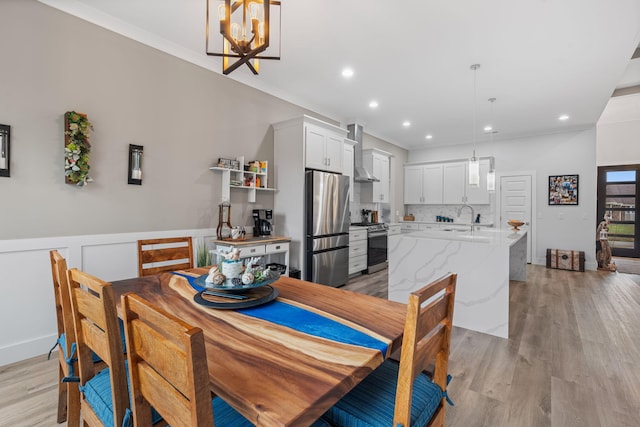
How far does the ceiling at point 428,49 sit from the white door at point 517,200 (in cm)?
186

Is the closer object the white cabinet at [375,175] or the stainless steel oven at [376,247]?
the stainless steel oven at [376,247]

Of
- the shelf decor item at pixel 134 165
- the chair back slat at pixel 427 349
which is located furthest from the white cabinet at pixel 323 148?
the chair back slat at pixel 427 349

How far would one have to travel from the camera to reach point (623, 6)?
253 centimetres

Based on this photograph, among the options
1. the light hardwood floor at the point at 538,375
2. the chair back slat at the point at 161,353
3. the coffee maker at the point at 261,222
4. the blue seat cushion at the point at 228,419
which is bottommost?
the light hardwood floor at the point at 538,375

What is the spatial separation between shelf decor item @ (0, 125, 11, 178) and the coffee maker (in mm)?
2323

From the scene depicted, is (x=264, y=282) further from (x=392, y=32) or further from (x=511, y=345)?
(x=392, y=32)

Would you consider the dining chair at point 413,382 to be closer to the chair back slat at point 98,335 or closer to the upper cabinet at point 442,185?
the chair back slat at point 98,335

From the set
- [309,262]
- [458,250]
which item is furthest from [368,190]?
[458,250]

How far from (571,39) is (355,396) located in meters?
3.86

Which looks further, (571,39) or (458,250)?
(458,250)

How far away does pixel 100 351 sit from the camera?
42.2 inches

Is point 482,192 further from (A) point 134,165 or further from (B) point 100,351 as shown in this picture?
(B) point 100,351

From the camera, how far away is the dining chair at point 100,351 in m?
0.99

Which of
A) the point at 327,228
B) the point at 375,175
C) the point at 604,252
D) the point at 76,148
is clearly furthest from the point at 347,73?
the point at 604,252
